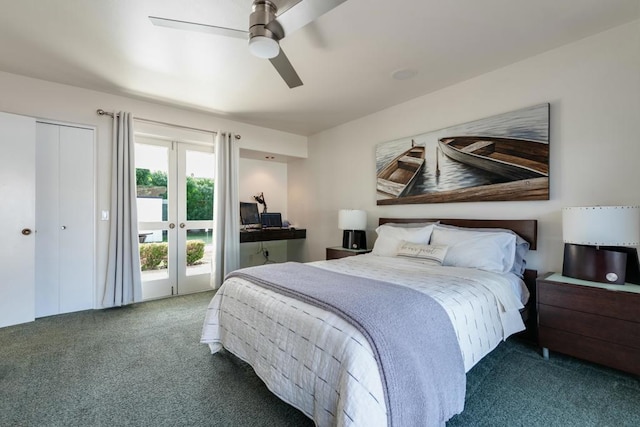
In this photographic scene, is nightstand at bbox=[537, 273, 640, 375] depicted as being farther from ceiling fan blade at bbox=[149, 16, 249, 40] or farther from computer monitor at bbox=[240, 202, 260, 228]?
computer monitor at bbox=[240, 202, 260, 228]

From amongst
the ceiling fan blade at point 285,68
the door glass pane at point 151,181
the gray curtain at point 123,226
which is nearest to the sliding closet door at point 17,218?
the gray curtain at point 123,226

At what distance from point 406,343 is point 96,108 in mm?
4076

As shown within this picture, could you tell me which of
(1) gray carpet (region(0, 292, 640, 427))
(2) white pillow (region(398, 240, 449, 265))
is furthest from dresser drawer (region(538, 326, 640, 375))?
(2) white pillow (region(398, 240, 449, 265))

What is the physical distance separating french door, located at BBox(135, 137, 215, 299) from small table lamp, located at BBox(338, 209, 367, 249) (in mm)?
2034

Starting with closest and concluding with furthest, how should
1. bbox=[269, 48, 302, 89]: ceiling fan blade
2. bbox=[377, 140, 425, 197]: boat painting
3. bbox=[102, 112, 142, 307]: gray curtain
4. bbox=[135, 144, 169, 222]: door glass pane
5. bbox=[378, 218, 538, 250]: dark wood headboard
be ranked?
1. bbox=[269, 48, 302, 89]: ceiling fan blade
2. bbox=[378, 218, 538, 250]: dark wood headboard
3. bbox=[102, 112, 142, 307]: gray curtain
4. bbox=[377, 140, 425, 197]: boat painting
5. bbox=[135, 144, 169, 222]: door glass pane

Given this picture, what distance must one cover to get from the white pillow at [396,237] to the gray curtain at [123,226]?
9.60ft

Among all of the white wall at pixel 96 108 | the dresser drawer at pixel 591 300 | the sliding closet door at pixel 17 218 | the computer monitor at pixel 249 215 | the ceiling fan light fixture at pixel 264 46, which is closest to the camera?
the ceiling fan light fixture at pixel 264 46

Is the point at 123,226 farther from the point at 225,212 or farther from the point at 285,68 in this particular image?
the point at 285,68

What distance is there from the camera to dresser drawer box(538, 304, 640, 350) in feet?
5.93

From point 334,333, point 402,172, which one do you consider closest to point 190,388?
point 334,333

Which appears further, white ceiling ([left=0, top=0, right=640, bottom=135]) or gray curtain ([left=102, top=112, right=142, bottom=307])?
gray curtain ([left=102, top=112, right=142, bottom=307])

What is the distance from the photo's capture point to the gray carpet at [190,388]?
61.6 inches

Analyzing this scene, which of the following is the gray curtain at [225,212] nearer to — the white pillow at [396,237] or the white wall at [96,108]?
the white wall at [96,108]

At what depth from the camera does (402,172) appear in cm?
361
